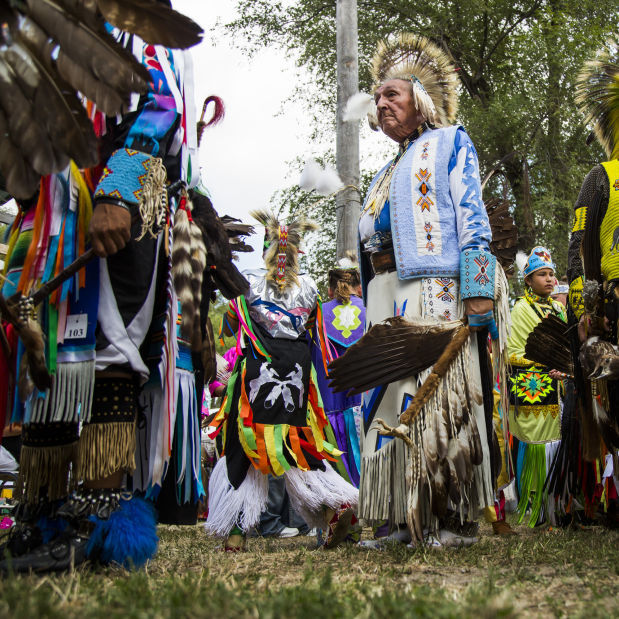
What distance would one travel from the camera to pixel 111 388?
94.2 inches

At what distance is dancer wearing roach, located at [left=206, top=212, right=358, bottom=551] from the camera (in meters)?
4.11

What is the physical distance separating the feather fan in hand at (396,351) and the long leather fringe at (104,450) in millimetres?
1113

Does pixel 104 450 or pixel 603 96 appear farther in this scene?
pixel 603 96

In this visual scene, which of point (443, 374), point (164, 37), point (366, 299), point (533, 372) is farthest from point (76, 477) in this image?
point (533, 372)

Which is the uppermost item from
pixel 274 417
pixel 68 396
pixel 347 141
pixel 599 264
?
pixel 347 141

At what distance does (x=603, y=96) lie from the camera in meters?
3.74

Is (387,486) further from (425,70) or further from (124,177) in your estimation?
(425,70)

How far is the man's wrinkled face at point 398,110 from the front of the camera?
3.72 meters

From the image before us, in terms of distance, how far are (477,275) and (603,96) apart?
1319mm

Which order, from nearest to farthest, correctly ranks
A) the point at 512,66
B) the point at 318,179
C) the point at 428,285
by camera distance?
the point at 428,285
the point at 318,179
the point at 512,66

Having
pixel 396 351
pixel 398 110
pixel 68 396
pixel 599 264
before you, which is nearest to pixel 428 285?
pixel 396 351

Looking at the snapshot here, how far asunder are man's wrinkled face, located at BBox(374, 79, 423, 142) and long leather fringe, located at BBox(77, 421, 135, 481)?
2.14m

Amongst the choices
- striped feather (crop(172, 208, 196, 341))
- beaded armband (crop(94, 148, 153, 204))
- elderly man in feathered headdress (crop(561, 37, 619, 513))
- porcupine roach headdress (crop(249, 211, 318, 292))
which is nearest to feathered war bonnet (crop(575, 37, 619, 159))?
elderly man in feathered headdress (crop(561, 37, 619, 513))

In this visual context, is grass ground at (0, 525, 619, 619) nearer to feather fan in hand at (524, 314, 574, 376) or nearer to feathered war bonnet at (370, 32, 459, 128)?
feather fan in hand at (524, 314, 574, 376)
